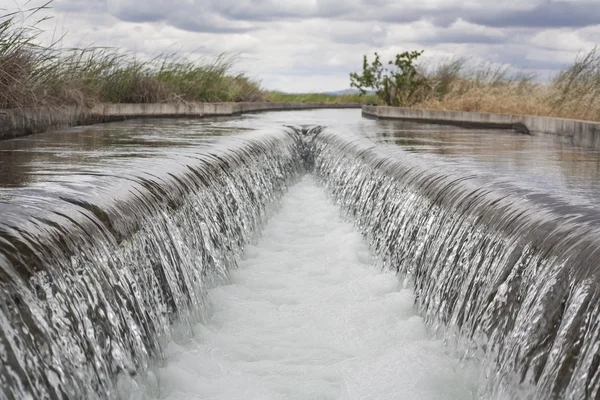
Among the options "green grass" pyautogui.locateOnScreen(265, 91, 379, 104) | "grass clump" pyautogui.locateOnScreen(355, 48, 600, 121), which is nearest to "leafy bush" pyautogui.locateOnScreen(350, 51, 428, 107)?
"grass clump" pyautogui.locateOnScreen(355, 48, 600, 121)

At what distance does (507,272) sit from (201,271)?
2.24 meters

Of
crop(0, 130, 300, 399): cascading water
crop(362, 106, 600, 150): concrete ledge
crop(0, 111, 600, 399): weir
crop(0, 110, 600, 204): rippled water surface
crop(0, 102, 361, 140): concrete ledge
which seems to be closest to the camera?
crop(0, 130, 300, 399): cascading water

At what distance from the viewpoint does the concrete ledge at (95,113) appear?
8055mm

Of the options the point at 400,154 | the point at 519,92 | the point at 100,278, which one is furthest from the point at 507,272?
the point at 519,92

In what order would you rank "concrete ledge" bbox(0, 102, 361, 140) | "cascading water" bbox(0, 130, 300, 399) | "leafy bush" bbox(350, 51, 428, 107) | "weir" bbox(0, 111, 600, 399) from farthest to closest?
"leafy bush" bbox(350, 51, 428, 107), "concrete ledge" bbox(0, 102, 361, 140), "weir" bbox(0, 111, 600, 399), "cascading water" bbox(0, 130, 300, 399)

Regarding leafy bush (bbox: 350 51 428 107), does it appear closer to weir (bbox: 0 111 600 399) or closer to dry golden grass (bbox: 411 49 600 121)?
dry golden grass (bbox: 411 49 600 121)

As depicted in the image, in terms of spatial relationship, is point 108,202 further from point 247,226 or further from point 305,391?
point 247,226

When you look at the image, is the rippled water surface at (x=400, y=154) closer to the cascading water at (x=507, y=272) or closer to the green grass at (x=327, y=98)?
the cascading water at (x=507, y=272)

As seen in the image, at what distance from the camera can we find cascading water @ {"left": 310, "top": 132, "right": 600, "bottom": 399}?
280 centimetres

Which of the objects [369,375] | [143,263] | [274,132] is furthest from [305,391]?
[274,132]

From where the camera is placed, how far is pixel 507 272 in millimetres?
3525

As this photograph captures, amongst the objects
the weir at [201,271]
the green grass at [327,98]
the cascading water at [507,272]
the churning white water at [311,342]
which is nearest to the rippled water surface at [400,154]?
the weir at [201,271]

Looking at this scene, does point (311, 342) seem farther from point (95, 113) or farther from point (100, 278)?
point (95, 113)

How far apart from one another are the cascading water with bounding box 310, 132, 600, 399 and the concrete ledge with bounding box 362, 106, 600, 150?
11.7 feet
